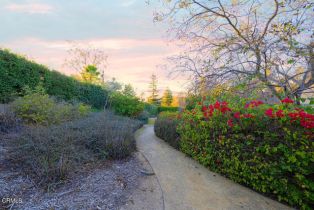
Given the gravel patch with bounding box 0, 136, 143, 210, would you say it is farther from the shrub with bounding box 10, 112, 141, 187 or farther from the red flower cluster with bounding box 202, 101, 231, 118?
the red flower cluster with bounding box 202, 101, 231, 118

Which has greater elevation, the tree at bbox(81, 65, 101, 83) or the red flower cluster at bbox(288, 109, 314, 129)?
the tree at bbox(81, 65, 101, 83)

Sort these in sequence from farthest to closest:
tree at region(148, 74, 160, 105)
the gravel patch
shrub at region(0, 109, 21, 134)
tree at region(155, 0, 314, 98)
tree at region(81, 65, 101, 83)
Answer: tree at region(148, 74, 160, 105) < tree at region(81, 65, 101, 83) < tree at region(155, 0, 314, 98) < shrub at region(0, 109, 21, 134) < the gravel patch

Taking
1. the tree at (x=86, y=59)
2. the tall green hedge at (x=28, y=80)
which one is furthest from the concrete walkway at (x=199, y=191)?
the tree at (x=86, y=59)

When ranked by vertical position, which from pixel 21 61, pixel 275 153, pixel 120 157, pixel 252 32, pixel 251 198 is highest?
pixel 252 32

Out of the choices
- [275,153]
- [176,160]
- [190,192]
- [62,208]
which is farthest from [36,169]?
[275,153]

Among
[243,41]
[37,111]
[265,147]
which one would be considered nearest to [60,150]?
[37,111]

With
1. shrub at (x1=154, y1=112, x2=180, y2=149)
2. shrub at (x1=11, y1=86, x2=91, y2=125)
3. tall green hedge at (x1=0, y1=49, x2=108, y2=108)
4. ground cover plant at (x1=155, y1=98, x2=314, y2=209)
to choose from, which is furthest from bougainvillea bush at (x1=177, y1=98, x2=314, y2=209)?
tall green hedge at (x1=0, y1=49, x2=108, y2=108)

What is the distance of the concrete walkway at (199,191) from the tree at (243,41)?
298 centimetres

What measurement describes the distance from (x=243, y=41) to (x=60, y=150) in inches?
224

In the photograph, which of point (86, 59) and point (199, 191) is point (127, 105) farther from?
point (86, 59)

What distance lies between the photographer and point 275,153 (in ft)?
7.81

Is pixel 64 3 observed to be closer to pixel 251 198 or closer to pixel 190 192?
pixel 190 192

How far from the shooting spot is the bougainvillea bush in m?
2.13

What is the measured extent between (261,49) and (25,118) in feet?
23.0
